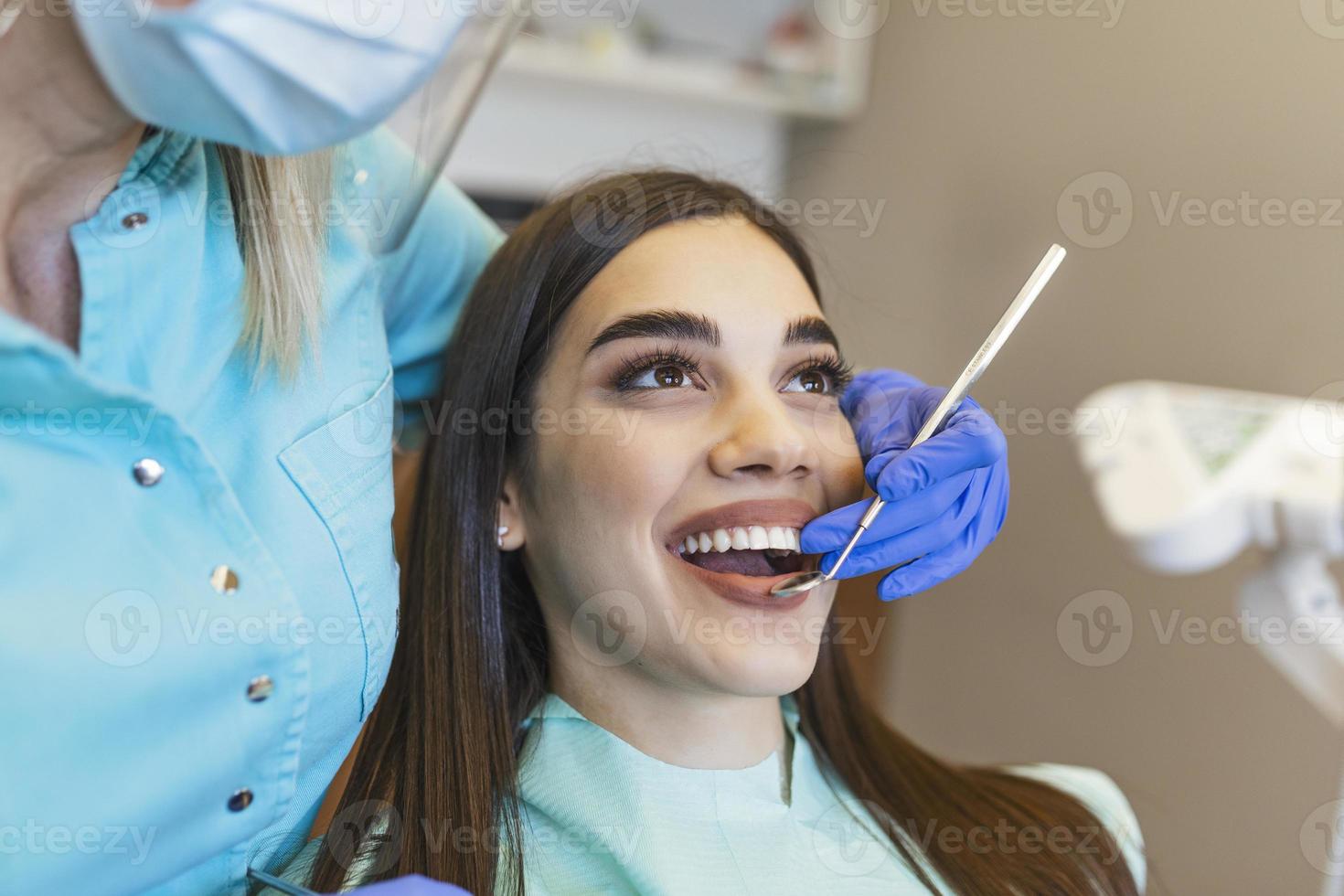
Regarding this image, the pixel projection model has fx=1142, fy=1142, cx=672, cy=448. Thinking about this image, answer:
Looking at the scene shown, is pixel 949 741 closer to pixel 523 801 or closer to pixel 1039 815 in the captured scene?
pixel 1039 815

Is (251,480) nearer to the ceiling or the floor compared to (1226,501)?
nearer to the floor

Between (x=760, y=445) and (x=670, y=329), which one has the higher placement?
(x=670, y=329)

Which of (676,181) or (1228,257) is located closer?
(676,181)

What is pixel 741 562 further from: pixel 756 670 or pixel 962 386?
pixel 962 386

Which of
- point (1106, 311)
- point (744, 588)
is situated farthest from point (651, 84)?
point (744, 588)

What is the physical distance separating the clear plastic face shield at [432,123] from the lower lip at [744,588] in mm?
439

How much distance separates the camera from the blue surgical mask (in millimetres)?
614

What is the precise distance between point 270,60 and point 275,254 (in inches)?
10.0

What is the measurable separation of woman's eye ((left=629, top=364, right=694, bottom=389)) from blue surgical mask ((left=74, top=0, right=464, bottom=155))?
1.41 ft

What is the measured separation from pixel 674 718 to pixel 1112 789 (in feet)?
1.96

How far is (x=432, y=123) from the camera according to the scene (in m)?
1.18

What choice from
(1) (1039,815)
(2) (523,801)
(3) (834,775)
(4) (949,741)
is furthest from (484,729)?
(4) (949,741)

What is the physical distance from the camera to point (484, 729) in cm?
110

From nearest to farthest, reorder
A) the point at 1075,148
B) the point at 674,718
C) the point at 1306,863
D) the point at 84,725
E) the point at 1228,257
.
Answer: the point at 84,725 → the point at 674,718 → the point at 1306,863 → the point at 1228,257 → the point at 1075,148
